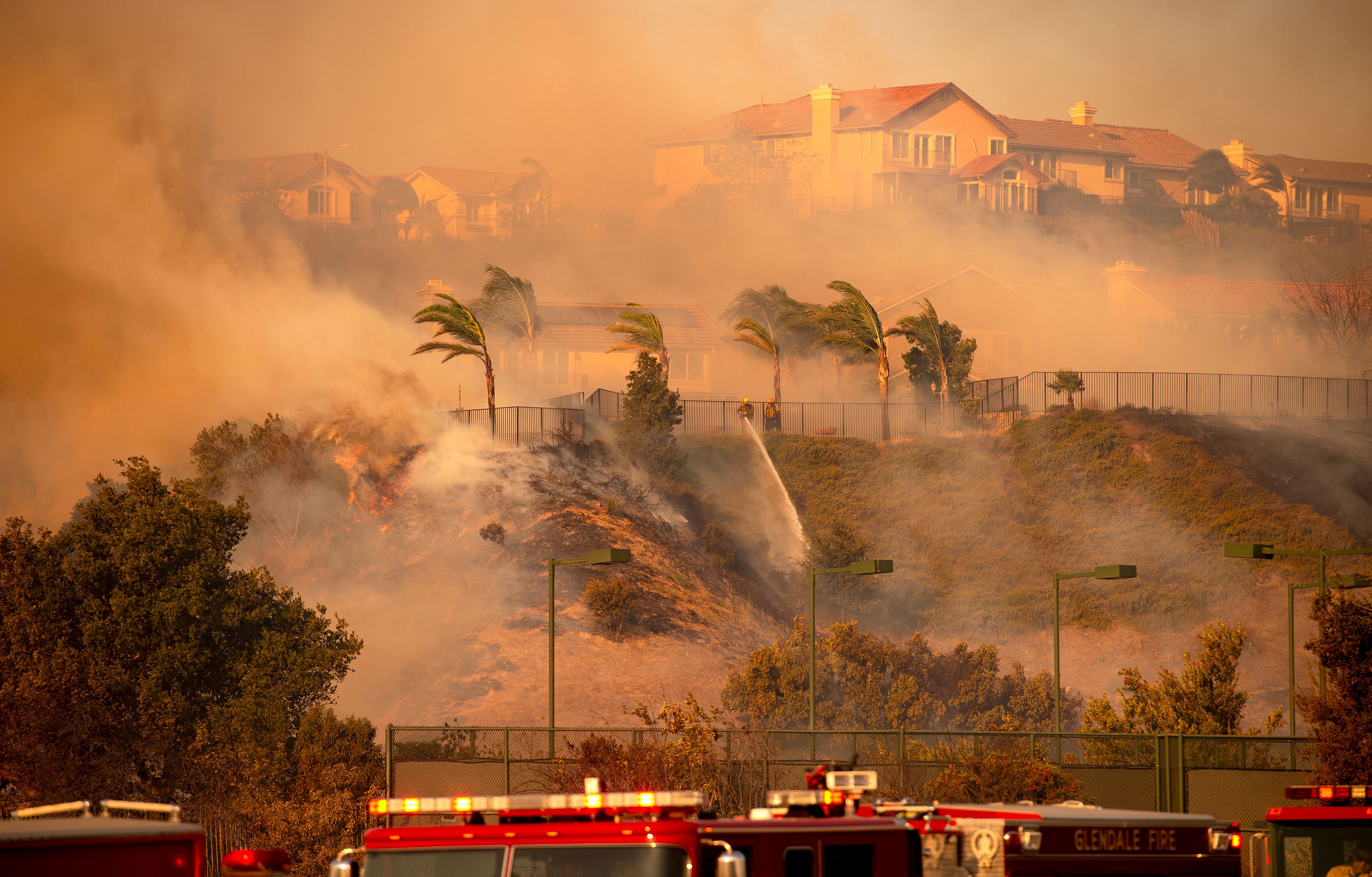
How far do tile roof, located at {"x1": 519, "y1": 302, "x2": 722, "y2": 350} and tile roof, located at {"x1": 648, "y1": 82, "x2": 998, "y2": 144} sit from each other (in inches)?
1116

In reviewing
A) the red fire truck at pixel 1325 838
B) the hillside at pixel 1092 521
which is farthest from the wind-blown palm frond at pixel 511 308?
the red fire truck at pixel 1325 838

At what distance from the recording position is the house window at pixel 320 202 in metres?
139

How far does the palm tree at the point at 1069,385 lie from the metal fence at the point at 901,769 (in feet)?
196

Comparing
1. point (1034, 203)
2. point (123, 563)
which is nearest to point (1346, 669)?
point (123, 563)

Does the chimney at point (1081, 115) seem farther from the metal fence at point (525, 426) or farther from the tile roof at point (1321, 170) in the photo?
the metal fence at point (525, 426)

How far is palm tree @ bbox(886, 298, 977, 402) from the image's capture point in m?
92.1

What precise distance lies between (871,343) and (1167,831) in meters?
74.9

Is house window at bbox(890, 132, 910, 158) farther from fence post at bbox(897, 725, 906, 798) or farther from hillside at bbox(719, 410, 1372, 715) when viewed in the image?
fence post at bbox(897, 725, 906, 798)

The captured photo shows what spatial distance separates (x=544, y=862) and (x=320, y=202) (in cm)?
13688

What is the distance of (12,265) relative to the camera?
10375cm

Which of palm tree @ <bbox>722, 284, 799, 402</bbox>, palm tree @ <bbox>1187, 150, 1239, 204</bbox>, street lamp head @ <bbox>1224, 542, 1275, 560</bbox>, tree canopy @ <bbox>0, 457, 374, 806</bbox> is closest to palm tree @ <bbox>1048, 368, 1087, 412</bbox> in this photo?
palm tree @ <bbox>722, 284, 799, 402</bbox>

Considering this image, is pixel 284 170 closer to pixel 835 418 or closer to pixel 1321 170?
pixel 835 418

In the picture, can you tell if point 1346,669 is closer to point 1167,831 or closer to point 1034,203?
point 1167,831

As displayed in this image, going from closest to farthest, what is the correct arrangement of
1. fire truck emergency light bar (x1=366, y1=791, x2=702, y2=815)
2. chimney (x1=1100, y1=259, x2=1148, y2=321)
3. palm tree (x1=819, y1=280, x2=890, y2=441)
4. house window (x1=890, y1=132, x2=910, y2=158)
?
1. fire truck emergency light bar (x1=366, y1=791, x2=702, y2=815)
2. palm tree (x1=819, y1=280, x2=890, y2=441)
3. chimney (x1=1100, y1=259, x2=1148, y2=321)
4. house window (x1=890, y1=132, x2=910, y2=158)
